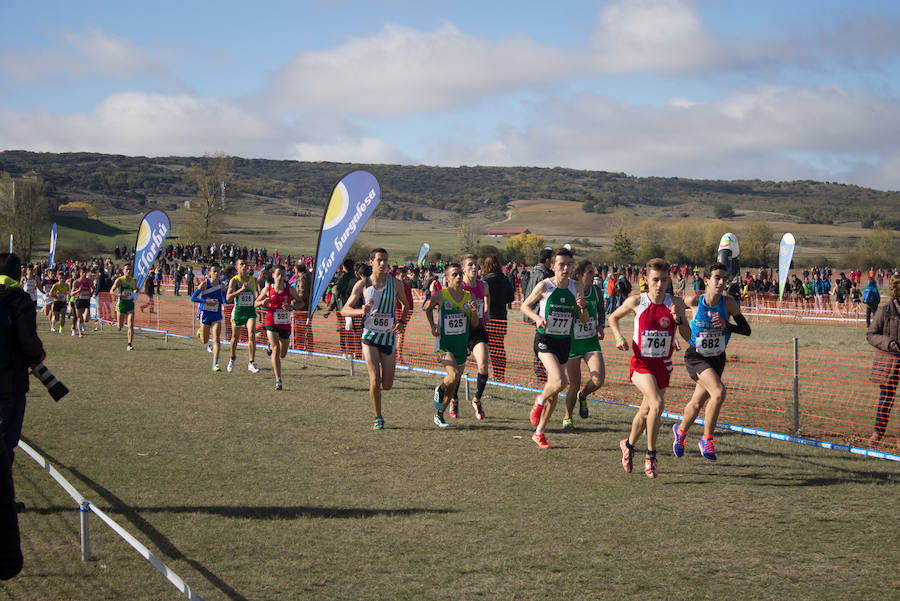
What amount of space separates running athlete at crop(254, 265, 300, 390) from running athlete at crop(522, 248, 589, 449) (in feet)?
17.1

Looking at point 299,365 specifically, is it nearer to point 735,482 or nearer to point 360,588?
point 735,482

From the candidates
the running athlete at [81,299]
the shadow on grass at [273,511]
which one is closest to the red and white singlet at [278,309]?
the shadow on grass at [273,511]

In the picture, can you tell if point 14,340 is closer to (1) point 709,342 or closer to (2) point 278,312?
(1) point 709,342

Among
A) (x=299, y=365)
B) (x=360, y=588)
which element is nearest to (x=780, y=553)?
(x=360, y=588)

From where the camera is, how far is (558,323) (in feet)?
27.7

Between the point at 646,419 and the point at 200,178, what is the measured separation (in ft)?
279

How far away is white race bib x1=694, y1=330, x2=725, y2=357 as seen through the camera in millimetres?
7852

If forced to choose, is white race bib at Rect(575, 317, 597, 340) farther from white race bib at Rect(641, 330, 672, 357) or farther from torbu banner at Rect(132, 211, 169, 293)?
torbu banner at Rect(132, 211, 169, 293)

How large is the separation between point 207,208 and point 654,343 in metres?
83.5

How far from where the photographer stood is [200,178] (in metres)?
86.7

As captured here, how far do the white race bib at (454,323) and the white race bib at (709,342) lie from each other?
111 inches

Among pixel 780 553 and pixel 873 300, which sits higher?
pixel 873 300

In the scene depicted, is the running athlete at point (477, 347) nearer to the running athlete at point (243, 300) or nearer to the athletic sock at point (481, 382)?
the athletic sock at point (481, 382)

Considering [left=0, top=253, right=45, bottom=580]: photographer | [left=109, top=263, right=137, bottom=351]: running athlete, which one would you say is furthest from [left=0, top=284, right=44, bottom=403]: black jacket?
[left=109, top=263, right=137, bottom=351]: running athlete
